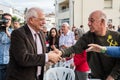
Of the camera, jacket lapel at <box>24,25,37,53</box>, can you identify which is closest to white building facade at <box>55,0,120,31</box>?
the camera

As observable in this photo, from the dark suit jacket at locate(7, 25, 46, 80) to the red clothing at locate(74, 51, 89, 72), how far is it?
115 inches

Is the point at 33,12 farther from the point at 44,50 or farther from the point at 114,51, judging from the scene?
the point at 114,51

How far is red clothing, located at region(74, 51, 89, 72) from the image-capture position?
22.8 feet

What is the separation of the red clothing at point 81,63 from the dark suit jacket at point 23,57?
2918 mm

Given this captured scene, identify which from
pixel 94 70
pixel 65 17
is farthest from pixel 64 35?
pixel 65 17

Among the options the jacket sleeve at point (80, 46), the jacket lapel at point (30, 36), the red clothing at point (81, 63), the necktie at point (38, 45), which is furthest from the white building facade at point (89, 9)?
the jacket lapel at point (30, 36)

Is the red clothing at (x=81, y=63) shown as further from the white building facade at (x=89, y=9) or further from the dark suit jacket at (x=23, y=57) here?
the white building facade at (x=89, y=9)

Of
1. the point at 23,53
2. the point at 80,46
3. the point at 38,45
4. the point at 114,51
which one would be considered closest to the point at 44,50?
the point at 38,45

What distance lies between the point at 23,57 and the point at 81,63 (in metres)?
3.19

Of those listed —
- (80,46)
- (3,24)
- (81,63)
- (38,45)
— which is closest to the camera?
(38,45)

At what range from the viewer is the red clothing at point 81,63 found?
6953 mm

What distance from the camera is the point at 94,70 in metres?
4.63

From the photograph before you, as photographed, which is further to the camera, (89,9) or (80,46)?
(89,9)

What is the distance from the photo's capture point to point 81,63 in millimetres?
6949
